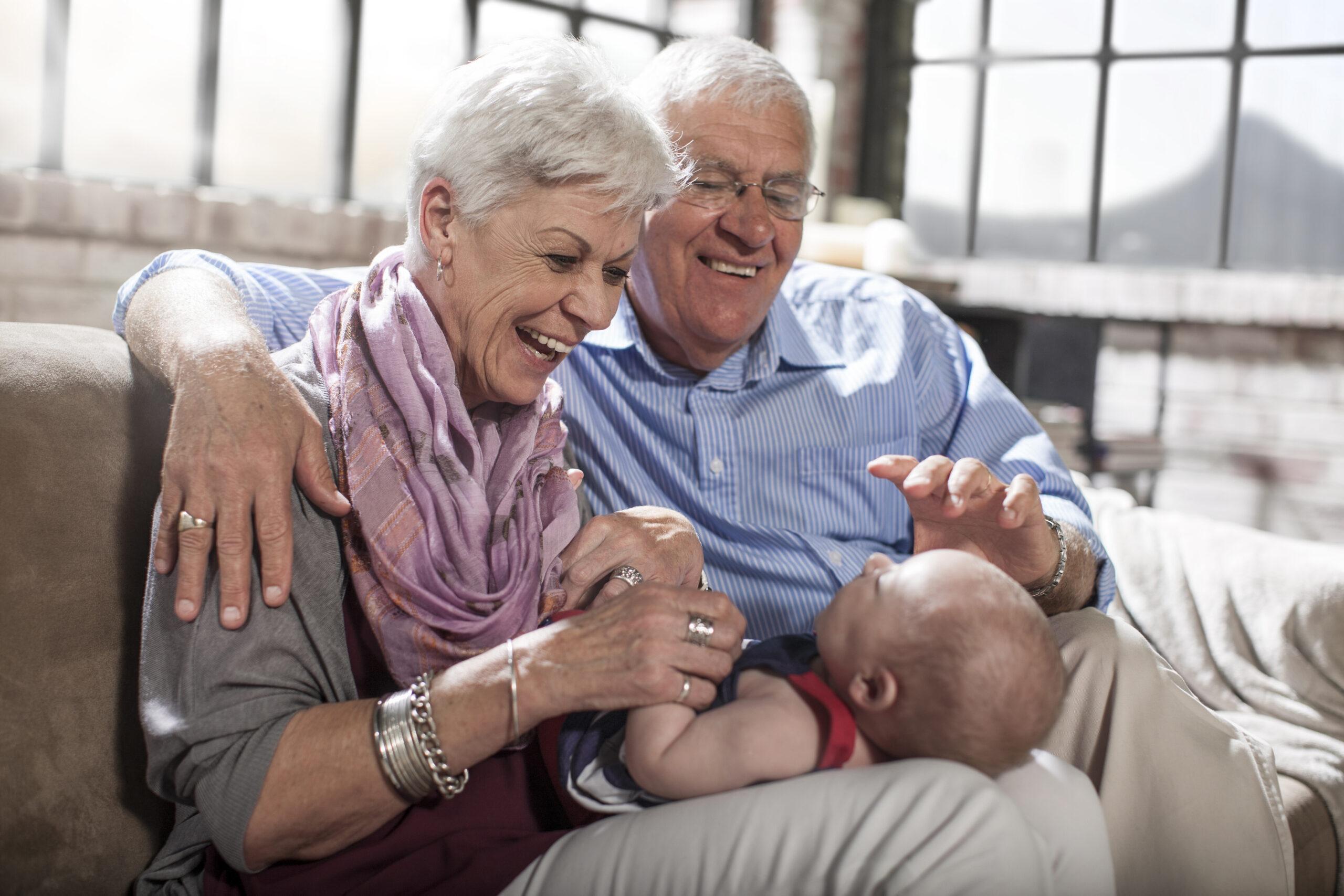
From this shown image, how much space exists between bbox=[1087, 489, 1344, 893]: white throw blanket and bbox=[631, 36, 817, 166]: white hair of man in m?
1.06

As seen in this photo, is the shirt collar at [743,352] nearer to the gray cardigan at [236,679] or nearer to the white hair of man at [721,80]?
the white hair of man at [721,80]

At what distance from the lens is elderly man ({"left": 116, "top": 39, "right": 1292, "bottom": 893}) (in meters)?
1.46

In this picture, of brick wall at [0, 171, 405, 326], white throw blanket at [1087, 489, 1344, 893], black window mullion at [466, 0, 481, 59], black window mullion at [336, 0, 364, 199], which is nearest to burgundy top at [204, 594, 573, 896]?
white throw blanket at [1087, 489, 1344, 893]

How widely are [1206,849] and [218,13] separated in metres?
3.59

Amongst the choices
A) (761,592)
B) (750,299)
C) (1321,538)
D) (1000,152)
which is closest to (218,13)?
(750,299)

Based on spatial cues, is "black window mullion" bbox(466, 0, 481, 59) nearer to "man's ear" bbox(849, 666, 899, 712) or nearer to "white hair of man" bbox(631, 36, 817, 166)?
"white hair of man" bbox(631, 36, 817, 166)

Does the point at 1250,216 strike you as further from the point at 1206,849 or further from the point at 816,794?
the point at 816,794

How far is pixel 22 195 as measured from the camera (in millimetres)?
2988

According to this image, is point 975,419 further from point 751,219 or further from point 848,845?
point 848,845

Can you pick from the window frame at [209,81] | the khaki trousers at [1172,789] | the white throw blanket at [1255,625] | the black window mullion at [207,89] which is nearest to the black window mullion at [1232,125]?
the window frame at [209,81]

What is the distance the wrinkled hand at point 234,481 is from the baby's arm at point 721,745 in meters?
0.43

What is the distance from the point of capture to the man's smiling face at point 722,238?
6.25 feet

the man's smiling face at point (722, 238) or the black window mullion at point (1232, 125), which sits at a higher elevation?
the black window mullion at point (1232, 125)

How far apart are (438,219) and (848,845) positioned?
0.88 meters
